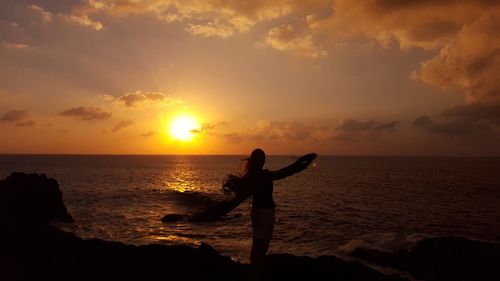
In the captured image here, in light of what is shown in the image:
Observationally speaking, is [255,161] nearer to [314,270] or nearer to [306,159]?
[306,159]

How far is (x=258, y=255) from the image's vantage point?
24.6ft

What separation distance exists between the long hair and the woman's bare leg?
3.50ft

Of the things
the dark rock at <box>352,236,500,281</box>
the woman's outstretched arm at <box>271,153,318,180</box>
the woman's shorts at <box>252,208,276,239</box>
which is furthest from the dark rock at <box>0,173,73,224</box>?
the woman's outstretched arm at <box>271,153,318,180</box>

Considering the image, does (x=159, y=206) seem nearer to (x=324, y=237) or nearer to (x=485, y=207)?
(x=324, y=237)

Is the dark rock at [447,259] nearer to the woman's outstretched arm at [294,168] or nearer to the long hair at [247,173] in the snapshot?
the woman's outstretched arm at [294,168]

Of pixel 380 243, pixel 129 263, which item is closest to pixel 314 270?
pixel 129 263

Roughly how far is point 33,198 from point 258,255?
113ft

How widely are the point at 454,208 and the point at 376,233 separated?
21514mm

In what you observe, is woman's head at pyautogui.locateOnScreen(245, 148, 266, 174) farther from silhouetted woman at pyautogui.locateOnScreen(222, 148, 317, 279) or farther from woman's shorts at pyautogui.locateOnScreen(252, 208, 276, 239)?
woman's shorts at pyautogui.locateOnScreen(252, 208, 276, 239)

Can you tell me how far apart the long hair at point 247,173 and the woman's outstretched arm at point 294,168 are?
1.14 ft

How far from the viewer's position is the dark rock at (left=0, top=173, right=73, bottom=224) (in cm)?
3353

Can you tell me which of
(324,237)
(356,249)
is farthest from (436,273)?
(324,237)

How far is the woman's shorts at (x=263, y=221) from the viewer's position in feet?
23.6

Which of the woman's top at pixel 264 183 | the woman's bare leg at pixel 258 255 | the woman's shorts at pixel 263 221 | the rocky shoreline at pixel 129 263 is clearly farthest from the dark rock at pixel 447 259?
the woman's top at pixel 264 183
